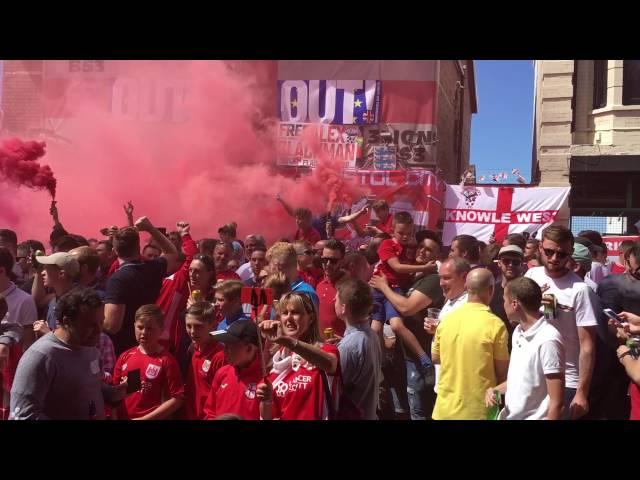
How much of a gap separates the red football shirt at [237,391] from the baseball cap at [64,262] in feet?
4.87

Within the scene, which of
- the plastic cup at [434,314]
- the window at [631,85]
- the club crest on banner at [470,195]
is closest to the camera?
the plastic cup at [434,314]

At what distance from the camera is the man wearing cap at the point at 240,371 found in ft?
14.5

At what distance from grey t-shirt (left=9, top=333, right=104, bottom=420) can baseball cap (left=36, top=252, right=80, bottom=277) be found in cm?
160

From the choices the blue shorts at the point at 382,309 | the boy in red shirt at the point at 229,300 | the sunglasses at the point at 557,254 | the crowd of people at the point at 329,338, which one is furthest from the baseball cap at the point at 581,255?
the boy in red shirt at the point at 229,300

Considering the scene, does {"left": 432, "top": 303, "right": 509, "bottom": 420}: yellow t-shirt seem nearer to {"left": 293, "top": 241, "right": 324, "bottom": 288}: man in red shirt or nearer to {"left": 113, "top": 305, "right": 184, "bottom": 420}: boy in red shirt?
{"left": 113, "top": 305, "right": 184, "bottom": 420}: boy in red shirt

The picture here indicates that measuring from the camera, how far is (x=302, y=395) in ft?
13.4

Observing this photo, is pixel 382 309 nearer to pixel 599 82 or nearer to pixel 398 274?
pixel 398 274

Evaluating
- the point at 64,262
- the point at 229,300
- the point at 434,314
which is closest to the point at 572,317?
the point at 434,314

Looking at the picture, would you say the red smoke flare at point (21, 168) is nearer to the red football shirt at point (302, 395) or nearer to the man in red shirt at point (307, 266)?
the man in red shirt at point (307, 266)

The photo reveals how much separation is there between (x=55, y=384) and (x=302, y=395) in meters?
1.26

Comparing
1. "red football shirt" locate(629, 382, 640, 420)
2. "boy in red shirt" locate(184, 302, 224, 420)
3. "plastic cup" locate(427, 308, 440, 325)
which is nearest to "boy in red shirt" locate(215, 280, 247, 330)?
"boy in red shirt" locate(184, 302, 224, 420)

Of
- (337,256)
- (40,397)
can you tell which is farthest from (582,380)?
(40,397)

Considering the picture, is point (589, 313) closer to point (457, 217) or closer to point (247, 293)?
point (247, 293)

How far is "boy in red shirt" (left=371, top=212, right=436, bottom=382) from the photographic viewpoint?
6.08 metres
